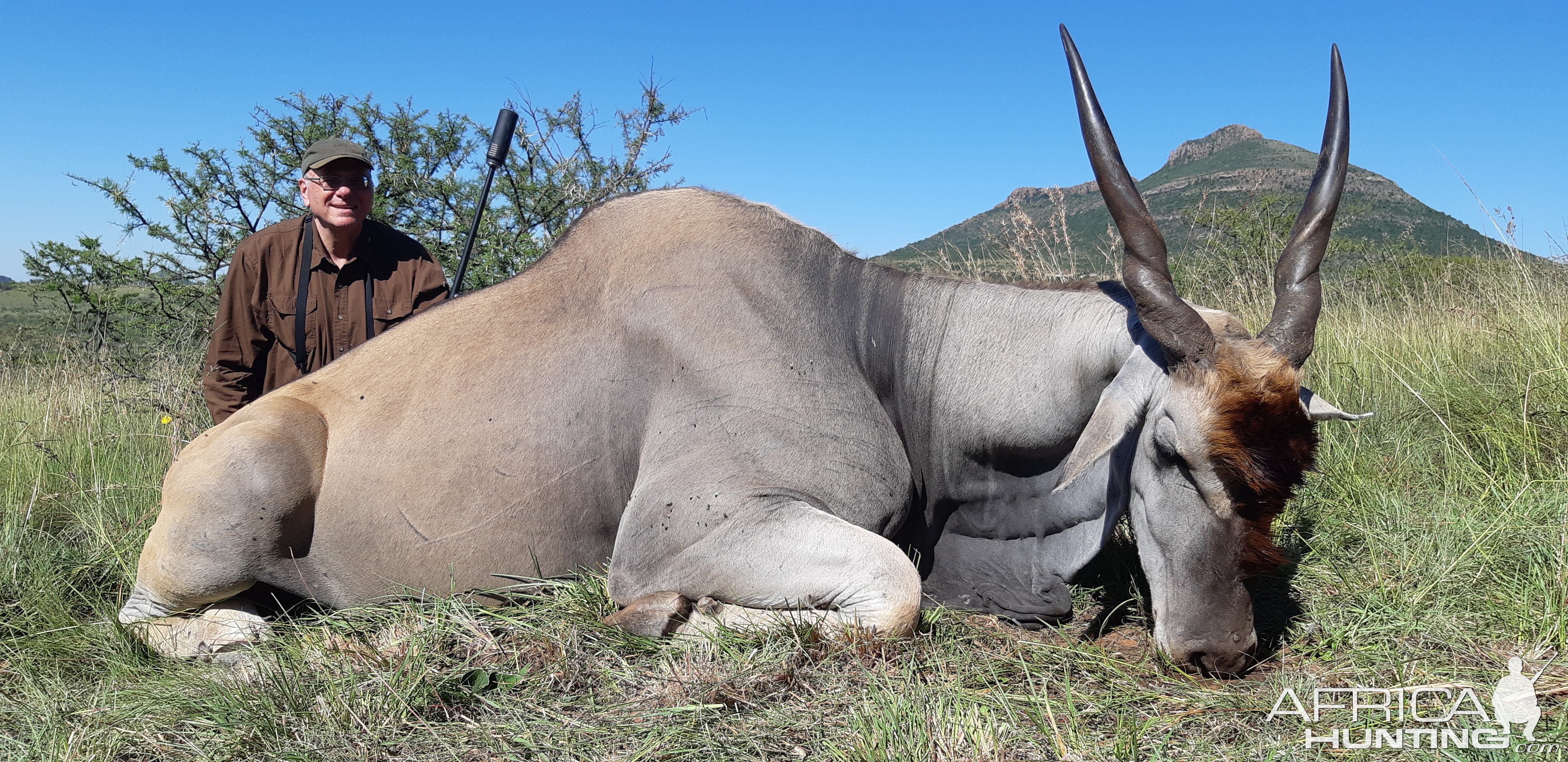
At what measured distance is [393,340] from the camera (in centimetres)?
407

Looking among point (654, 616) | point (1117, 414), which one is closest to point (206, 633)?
point (654, 616)

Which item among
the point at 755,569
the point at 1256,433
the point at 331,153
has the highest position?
the point at 331,153

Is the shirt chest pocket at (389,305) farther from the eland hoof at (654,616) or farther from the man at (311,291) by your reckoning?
the eland hoof at (654,616)

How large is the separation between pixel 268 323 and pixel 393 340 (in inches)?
68.0

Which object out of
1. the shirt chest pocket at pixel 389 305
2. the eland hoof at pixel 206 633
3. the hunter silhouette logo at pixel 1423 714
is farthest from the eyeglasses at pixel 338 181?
the hunter silhouette logo at pixel 1423 714

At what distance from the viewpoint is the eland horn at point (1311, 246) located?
329cm

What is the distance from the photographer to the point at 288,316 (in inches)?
209

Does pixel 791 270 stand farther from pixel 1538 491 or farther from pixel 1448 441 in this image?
pixel 1448 441

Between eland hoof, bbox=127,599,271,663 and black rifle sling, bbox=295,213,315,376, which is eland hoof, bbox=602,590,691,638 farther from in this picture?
black rifle sling, bbox=295,213,315,376

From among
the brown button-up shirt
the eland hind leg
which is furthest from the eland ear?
the brown button-up shirt

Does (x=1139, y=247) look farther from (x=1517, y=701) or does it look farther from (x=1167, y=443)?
(x=1517, y=701)

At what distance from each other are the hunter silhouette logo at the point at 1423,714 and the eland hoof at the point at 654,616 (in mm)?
1843

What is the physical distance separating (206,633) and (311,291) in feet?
7.33

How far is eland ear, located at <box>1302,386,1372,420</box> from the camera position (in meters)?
3.38
